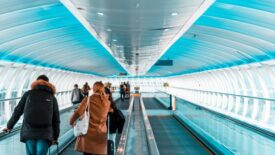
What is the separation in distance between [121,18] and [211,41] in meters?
8.10

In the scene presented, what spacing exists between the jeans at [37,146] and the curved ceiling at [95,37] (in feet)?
16.0

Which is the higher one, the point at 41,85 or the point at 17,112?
the point at 41,85

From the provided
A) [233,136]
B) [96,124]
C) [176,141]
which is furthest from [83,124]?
[176,141]

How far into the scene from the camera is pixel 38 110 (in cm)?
490

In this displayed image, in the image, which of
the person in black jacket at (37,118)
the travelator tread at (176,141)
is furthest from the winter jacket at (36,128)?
the travelator tread at (176,141)

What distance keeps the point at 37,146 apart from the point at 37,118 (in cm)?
39

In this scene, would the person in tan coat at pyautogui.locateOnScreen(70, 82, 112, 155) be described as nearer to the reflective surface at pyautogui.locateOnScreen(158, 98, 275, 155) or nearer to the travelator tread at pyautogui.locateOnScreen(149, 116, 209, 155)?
the reflective surface at pyautogui.locateOnScreen(158, 98, 275, 155)

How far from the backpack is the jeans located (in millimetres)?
222

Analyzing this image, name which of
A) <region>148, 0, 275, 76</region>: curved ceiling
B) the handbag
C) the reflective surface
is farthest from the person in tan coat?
<region>148, 0, 275, 76</region>: curved ceiling

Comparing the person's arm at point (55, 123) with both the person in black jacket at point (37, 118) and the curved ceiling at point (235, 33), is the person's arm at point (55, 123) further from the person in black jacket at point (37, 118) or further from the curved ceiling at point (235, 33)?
the curved ceiling at point (235, 33)

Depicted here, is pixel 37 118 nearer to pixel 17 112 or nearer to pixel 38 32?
pixel 17 112

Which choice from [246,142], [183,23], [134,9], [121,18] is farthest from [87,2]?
[246,142]

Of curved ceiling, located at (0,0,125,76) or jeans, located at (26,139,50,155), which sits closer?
jeans, located at (26,139,50,155)

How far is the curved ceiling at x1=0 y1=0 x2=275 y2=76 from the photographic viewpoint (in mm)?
9920
